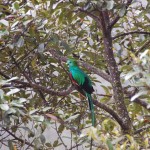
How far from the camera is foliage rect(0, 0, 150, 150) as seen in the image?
1272mm

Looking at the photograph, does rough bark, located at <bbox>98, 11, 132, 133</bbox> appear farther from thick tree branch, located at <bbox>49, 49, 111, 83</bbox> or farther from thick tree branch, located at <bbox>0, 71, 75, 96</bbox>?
thick tree branch, located at <bbox>0, 71, 75, 96</bbox>

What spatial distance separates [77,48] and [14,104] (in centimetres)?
75

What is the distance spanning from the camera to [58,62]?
67.7 inches

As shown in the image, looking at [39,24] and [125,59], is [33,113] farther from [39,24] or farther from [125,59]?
[125,59]

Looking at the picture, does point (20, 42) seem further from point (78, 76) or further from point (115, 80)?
point (115, 80)

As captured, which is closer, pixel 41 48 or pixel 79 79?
pixel 41 48

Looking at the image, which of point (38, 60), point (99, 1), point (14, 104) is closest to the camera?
A: point (14, 104)

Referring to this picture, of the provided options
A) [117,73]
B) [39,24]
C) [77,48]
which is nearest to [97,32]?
[77,48]

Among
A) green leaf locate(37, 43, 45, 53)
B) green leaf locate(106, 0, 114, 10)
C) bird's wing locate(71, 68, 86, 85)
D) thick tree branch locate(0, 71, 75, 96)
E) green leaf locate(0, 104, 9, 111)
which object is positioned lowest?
green leaf locate(0, 104, 9, 111)

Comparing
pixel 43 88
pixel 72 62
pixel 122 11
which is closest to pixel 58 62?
pixel 72 62

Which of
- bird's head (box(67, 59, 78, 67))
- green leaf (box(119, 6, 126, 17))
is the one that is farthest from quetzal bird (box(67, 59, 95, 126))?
green leaf (box(119, 6, 126, 17))

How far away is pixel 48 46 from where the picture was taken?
62.6 inches

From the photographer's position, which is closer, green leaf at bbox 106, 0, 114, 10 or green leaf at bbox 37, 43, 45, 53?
green leaf at bbox 106, 0, 114, 10

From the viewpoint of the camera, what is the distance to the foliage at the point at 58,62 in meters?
1.27
